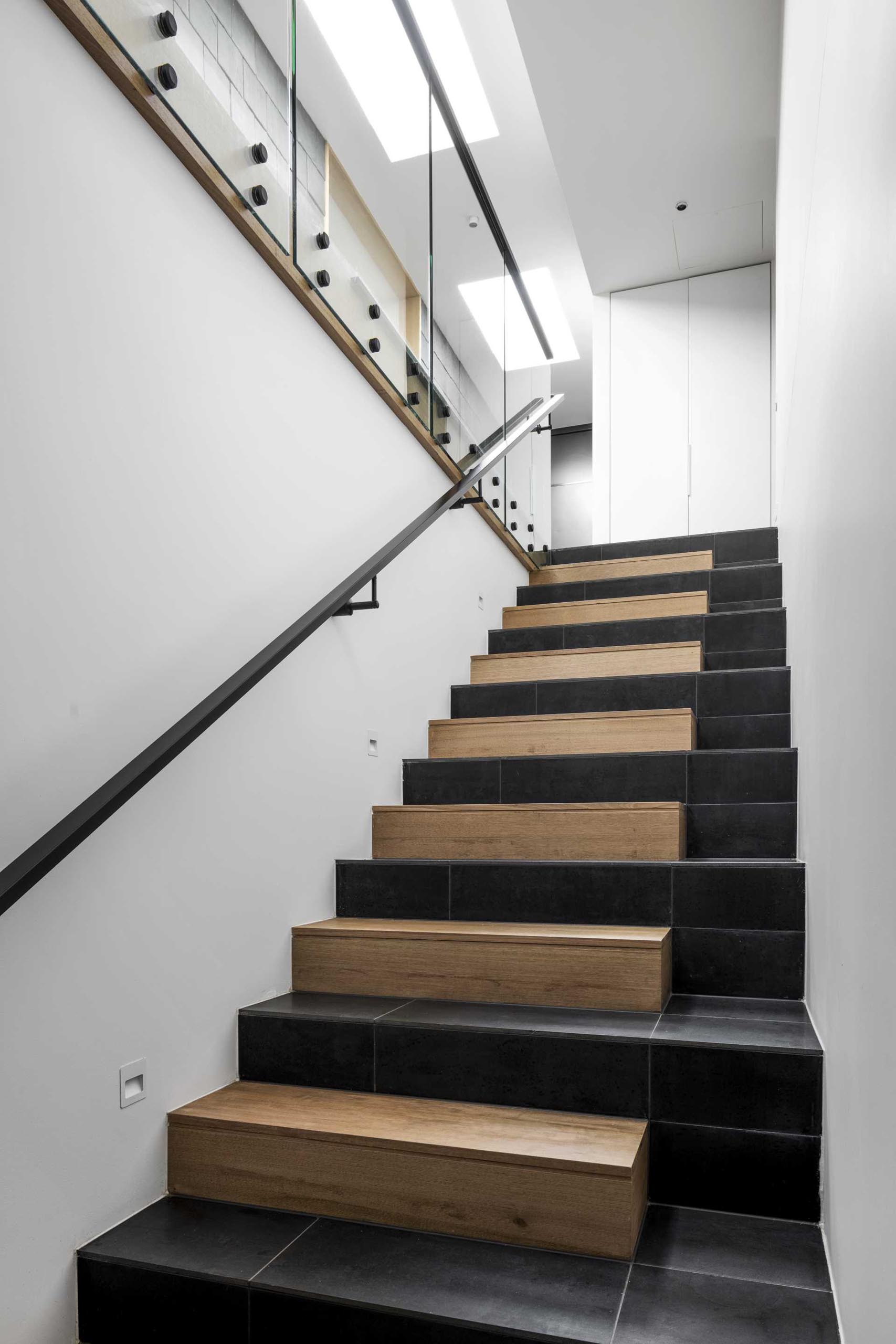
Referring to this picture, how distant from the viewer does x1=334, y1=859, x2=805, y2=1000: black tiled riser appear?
2.15 meters

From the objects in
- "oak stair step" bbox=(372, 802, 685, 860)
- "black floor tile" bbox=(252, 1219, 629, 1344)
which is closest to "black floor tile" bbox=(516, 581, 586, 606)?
"oak stair step" bbox=(372, 802, 685, 860)

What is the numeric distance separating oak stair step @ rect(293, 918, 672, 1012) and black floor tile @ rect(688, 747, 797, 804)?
1.82ft

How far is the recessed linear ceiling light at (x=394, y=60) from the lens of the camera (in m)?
3.11

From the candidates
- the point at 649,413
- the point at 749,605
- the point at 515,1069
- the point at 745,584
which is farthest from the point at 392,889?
the point at 649,413

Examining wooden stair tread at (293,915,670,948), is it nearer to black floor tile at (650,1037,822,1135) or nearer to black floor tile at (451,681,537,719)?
black floor tile at (650,1037,822,1135)

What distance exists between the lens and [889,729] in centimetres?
87

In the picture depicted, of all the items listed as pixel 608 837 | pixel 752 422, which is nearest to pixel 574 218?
pixel 752 422

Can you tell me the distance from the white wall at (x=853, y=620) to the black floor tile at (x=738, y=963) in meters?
0.14

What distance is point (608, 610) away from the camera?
4.06 m

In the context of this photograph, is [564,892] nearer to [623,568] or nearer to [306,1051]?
[306,1051]

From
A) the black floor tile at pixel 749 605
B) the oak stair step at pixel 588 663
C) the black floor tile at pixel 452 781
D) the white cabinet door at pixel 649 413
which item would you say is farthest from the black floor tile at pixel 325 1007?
the white cabinet door at pixel 649 413

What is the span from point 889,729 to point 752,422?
219 inches

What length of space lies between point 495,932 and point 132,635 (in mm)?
1048

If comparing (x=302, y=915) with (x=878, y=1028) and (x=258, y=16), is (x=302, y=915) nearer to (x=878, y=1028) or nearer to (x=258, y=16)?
(x=878, y=1028)
